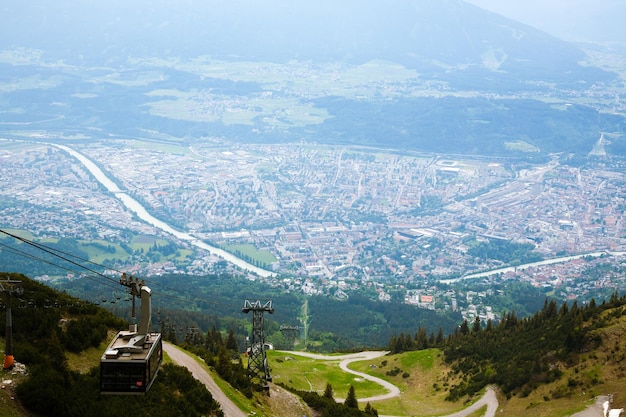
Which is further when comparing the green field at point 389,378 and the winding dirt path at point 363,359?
the winding dirt path at point 363,359

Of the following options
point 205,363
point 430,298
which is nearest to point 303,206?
point 430,298

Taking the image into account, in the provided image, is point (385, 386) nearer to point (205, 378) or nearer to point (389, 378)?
point (389, 378)

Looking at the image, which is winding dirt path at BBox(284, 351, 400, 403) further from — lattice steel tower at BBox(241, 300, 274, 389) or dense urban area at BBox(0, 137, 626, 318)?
dense urban area at BBox(0, 137, 626, 318)

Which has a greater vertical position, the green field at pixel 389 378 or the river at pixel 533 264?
the green field at pixel 389 378

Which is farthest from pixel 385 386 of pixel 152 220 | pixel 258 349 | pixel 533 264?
pixel 152 220

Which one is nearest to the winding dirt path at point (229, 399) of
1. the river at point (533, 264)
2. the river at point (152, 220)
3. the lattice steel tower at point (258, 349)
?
the lattice steel tower at point (258, 349)

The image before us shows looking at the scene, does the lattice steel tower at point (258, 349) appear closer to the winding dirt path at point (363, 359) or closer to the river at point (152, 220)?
the winding dirt path at point (363, 359)
